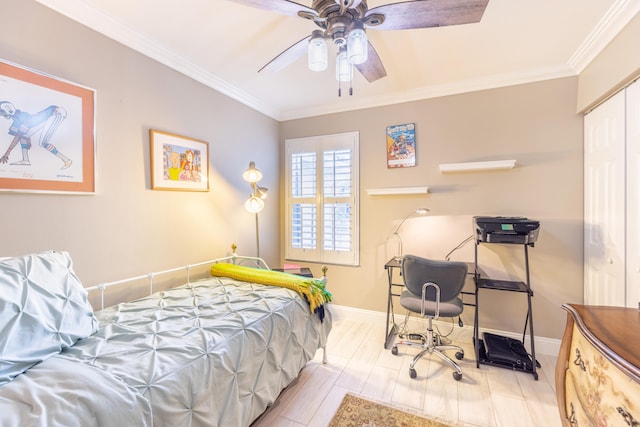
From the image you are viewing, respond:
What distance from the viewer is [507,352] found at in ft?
7.27

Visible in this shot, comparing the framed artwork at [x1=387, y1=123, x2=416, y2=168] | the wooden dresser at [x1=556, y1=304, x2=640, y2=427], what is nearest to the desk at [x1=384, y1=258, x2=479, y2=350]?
the framed artwork at [x1=387, y1=123, x2=416, y2=168]

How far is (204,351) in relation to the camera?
1196mm

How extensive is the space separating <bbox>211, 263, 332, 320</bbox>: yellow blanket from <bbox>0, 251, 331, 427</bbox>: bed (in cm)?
16

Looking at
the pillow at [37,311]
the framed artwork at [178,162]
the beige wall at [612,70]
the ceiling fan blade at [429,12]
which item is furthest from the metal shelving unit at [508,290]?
the pillow at [37,311]

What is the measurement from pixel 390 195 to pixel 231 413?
2350mm

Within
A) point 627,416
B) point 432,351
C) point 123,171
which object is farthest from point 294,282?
point 627,416

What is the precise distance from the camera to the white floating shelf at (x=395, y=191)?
107 inches

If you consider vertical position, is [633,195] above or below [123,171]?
below

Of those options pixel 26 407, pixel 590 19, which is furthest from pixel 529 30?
pixel 26 407

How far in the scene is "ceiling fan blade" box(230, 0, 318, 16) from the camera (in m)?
1.21

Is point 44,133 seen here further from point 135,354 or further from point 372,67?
point 372,67

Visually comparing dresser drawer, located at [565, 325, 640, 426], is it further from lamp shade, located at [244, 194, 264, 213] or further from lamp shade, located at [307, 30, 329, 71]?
lamp shade, located at [244, 194, 264, 213]

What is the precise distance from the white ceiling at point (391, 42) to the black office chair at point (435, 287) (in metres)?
1.62

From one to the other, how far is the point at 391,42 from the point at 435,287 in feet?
6.06
